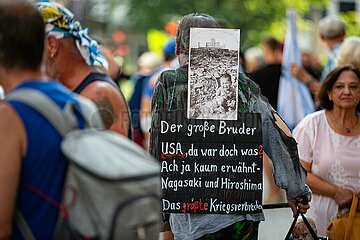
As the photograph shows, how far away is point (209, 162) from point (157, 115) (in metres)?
0.37

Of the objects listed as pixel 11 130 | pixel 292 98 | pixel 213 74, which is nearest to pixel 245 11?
pixel 292 98

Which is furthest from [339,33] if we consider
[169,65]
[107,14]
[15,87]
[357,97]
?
[107,14]

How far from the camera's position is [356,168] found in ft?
22.5

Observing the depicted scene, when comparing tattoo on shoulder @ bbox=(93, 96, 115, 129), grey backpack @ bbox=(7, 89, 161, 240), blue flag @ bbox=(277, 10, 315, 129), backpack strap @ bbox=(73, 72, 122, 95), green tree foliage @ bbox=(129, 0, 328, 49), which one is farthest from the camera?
green tree foliage @ bbox=(129, 0, 328, 49)

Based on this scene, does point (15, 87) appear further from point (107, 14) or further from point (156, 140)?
point (107, 14)

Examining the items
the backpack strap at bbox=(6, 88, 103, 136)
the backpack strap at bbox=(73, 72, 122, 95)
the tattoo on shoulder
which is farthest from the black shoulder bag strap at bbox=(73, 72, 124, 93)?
the backpack strap at bbox=(6, 88, 103, 136)

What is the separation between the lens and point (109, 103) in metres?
5.19

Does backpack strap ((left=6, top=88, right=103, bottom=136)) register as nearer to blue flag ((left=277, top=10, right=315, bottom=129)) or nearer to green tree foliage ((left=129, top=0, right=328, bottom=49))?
blue flag ((left=277, top=10, right=315, bottom=129))

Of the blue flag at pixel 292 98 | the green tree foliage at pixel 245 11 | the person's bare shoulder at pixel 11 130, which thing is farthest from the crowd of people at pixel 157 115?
the green tree foliage at pixel 245 11

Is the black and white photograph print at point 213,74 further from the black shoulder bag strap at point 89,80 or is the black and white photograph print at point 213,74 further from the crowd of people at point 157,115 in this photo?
the black shoulder bag strap at point 89,80

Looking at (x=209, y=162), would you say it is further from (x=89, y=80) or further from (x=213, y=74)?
(x=89, y=80)

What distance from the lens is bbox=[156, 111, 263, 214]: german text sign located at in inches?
209

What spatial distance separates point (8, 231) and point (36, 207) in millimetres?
137

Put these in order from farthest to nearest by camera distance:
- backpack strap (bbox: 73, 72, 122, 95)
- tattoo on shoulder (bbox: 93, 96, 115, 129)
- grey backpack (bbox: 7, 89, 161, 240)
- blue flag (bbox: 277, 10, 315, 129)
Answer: blue flag (bbox: 277, 10, 315, 129)
backpack strap (bbox: 73, 72, 122, 95)
tattoo on shoulder (bbox: 93, 96, 115, 129)
grey backpack (bbox: 7, 89, 161, 240)
